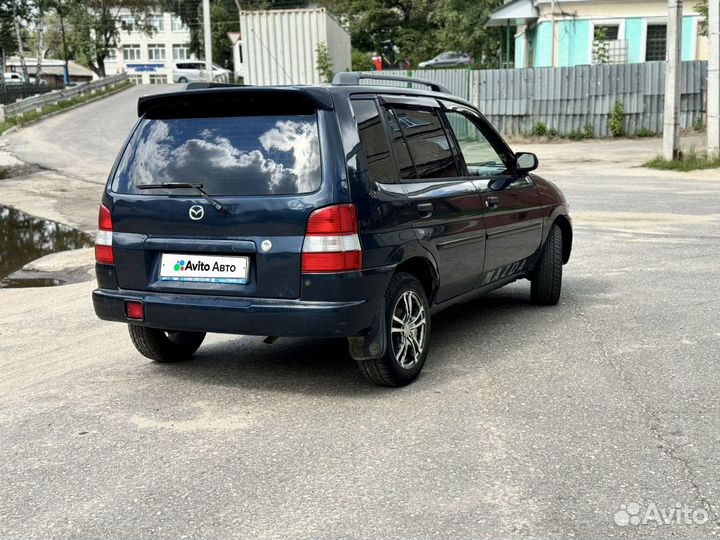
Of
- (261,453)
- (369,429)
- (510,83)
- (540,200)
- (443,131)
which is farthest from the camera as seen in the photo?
(510,83)

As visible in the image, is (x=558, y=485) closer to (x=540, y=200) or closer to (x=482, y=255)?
(x=482, y=255)

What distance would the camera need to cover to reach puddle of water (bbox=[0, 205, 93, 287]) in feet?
36.3

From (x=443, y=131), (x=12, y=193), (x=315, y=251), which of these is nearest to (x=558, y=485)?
(x=315, y=251)

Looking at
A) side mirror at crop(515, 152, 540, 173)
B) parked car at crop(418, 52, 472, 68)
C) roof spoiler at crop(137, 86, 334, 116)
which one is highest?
parked car at crop(418, 52, 472, 68)

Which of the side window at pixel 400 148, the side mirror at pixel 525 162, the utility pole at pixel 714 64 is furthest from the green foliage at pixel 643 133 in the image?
the side window at pixel 400 148

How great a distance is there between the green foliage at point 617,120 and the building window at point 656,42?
5.31 meters

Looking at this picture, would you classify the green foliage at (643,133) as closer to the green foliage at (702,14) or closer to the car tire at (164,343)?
the green foliage at (702,14)

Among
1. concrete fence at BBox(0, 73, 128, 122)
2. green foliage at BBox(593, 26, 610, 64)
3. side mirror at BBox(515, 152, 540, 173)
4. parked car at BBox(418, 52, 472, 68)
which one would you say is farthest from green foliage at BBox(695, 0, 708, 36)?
concrete fence at BBox(0, 73, 128, 122)

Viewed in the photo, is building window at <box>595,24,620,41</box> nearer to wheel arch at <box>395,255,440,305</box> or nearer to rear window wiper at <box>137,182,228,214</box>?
wheel arch at <box>395,255,440,305</box>

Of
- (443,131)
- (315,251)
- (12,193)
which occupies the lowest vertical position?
(12,193)

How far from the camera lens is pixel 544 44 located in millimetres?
34000

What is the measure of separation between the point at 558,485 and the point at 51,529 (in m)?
2.08

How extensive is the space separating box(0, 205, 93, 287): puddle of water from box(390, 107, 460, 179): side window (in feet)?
19.1

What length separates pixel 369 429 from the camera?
463 cm
